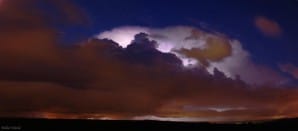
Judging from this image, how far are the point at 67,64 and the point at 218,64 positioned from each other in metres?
0.69

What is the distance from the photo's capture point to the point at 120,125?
215 centimetres

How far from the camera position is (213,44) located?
2305mm

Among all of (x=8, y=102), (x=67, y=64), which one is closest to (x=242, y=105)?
(x=67, y=64)

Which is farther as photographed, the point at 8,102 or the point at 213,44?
the point at 213,44

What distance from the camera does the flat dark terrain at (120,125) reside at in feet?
6.60

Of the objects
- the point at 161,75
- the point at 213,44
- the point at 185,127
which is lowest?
the point at 185,127

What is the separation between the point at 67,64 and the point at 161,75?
416 mm

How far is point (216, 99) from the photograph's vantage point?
232 centimetres

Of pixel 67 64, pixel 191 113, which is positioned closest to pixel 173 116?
pixel 191 113

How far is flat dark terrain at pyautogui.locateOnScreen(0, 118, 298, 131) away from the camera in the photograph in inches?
79.2

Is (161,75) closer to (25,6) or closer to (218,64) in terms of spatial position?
(218,64)

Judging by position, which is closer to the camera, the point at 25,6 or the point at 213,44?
the point at 25,6

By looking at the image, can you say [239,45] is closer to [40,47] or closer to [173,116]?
[173,116]

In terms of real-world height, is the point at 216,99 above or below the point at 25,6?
below
